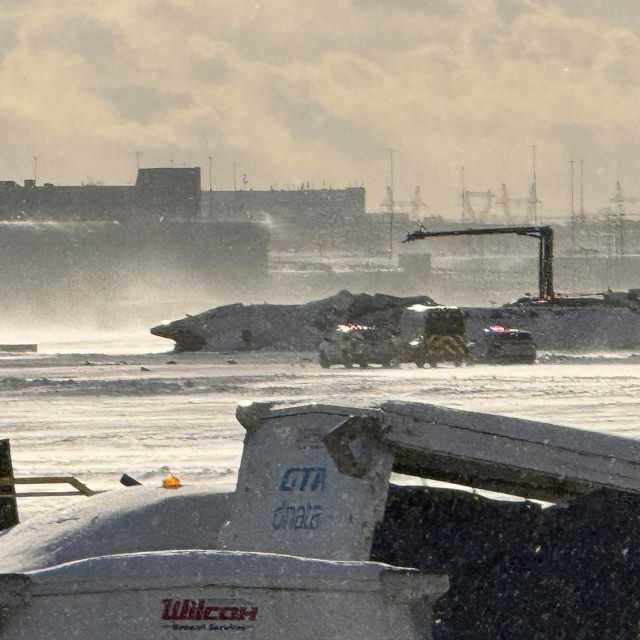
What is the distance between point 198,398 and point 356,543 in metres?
21.8

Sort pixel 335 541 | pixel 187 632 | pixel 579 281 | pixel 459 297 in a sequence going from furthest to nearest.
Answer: pixel 579 281 → pixel 459 297 → pixel 335 541 → pixel 187 632

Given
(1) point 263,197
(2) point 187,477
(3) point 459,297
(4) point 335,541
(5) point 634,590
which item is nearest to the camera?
(4) point 335,541

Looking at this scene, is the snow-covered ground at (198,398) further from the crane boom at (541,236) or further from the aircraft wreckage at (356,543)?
the crane boom at (541,236)

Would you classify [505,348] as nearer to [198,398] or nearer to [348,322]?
[348,322]

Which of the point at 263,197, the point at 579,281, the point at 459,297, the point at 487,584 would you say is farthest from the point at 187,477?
the point at 263,197

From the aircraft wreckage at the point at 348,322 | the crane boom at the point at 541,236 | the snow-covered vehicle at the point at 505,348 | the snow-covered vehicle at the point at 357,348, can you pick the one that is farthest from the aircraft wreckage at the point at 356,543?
the crane boom at the point at 541,236

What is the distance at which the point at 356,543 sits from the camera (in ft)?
15.5

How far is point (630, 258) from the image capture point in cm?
17488

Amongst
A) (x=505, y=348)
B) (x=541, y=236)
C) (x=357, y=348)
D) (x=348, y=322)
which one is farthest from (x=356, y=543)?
(x=541, y=236)

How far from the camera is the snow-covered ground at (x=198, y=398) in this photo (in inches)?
610

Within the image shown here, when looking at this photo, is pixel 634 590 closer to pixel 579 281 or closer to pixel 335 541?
pixel 335 541

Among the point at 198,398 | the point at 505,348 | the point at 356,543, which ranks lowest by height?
the point at 198,398

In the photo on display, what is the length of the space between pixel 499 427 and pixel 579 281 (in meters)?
170

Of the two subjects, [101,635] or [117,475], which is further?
[117,475]
